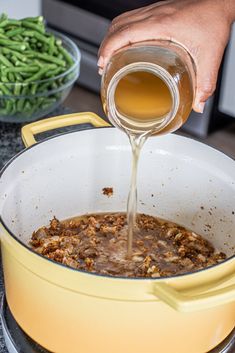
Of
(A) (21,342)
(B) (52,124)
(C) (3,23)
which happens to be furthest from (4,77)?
(A) (21,342)

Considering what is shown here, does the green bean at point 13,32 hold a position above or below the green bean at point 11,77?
above

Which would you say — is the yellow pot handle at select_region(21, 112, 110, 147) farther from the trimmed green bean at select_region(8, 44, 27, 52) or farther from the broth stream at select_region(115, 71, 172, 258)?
the trimmed green bean at select_region(8, 44, 27, 52)

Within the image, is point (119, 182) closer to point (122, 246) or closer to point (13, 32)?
point (122, 246)

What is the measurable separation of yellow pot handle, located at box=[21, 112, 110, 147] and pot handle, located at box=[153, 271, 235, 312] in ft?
1.34

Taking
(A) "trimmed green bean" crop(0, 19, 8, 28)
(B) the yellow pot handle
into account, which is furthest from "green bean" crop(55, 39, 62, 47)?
(B) the yellow pot handle

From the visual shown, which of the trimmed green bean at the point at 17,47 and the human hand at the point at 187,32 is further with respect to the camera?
the trimmed green bean at the point at 17,47

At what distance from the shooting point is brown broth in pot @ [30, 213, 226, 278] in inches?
37.4

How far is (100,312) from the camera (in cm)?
75

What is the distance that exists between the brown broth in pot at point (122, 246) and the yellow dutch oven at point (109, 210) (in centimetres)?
4

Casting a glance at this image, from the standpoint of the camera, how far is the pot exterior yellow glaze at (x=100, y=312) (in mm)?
724

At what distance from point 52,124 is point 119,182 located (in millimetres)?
172

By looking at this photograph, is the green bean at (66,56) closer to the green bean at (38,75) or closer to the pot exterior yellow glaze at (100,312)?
the green bean at (38,75)

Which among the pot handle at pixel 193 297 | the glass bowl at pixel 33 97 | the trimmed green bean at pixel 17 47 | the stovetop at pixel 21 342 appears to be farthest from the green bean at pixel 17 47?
the pot handle at pixel 193 297

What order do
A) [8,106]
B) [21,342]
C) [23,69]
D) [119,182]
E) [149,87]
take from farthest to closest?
[23,69], [8,106], [119,182], [149,87], [21,342]
